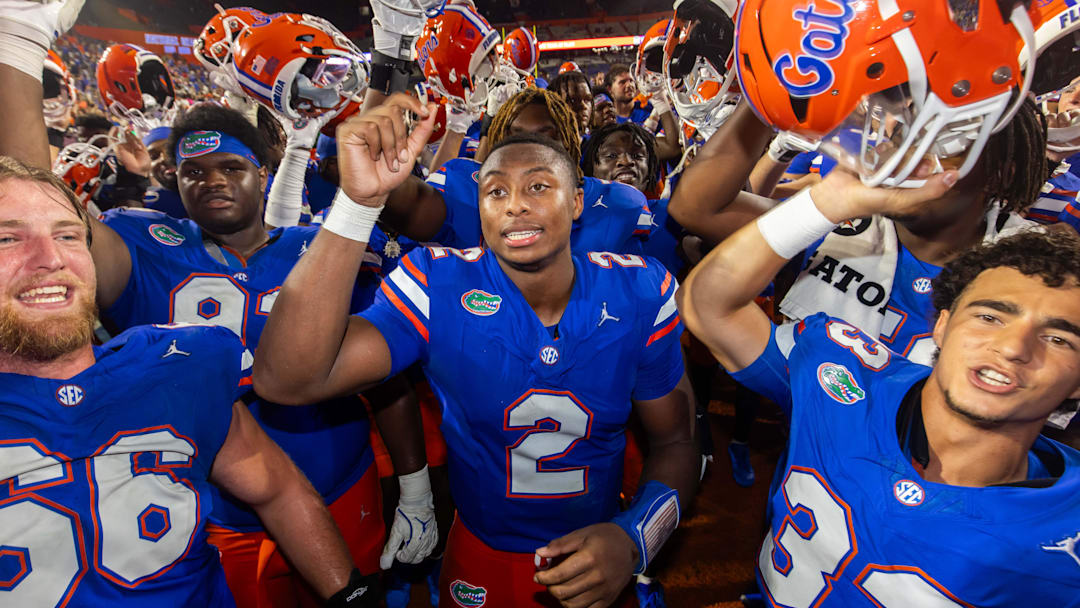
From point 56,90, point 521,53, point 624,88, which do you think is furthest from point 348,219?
point 624,88

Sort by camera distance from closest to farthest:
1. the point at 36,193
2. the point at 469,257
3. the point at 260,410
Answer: the point at 36,193, the point at 469,257, the point at 260,410

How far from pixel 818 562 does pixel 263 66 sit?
109 inches

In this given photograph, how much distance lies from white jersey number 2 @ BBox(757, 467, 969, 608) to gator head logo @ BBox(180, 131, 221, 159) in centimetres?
271

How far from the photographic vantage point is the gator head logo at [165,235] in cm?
208

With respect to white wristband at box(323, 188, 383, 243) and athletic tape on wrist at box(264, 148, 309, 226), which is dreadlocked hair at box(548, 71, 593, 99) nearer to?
athletic tape on wrist at box(264, 148, 309, 226)

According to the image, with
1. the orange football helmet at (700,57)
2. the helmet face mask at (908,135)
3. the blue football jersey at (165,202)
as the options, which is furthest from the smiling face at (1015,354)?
the blue football jersey at (165,202)

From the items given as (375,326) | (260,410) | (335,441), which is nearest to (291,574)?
(335,441)

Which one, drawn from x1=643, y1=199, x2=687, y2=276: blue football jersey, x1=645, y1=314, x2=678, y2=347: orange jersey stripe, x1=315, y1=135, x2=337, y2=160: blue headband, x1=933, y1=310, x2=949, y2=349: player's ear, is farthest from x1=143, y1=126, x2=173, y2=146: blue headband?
x1=933, y1=310, x2=949, y2=349: player's ear

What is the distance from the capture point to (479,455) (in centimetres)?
181

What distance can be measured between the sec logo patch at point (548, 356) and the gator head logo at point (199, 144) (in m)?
1.90

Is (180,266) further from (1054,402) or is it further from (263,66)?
(1054,402)

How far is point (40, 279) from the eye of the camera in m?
1.29

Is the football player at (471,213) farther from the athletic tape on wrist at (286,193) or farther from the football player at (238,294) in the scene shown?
the athletic tape on wrist at (286,193)

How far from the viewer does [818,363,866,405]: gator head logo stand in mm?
1392
